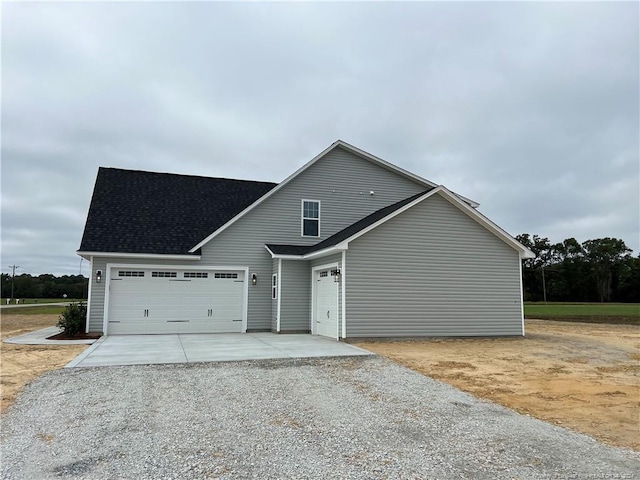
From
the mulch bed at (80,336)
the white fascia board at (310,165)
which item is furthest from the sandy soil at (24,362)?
the white fascia board at (310,165)

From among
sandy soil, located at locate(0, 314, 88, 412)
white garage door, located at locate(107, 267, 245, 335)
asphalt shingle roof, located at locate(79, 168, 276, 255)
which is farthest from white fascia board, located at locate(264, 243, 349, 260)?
sandy soil, located at locate(0, 314, 88, 412)

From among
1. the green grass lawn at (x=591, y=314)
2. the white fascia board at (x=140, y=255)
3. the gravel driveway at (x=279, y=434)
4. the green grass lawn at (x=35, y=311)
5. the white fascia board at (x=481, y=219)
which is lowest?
the green grass lawn at (x=591, y=314)

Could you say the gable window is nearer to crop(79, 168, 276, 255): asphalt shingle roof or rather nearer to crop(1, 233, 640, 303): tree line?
crop(79, 168, 276, 255): asphalt shingle roof

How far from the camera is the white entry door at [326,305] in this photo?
13.4 metres

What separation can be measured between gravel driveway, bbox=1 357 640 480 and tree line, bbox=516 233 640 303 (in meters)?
66.1

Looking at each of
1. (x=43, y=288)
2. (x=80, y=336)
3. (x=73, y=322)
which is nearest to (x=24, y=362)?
(x=80, y=336)

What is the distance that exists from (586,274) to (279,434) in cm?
7619

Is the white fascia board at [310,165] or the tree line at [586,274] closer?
the white fascia board at [310,165]

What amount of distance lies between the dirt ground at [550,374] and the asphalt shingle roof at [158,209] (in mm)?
7991

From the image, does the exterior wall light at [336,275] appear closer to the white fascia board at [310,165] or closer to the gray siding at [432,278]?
the gray siding at [432,278]

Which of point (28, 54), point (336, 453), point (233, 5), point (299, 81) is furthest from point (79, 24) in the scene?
point (336, 453)

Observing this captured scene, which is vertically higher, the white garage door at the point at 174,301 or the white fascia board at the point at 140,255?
the white fascia board at the point at 140,255

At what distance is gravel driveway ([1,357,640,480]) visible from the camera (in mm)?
3871

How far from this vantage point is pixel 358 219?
56.9 ft
